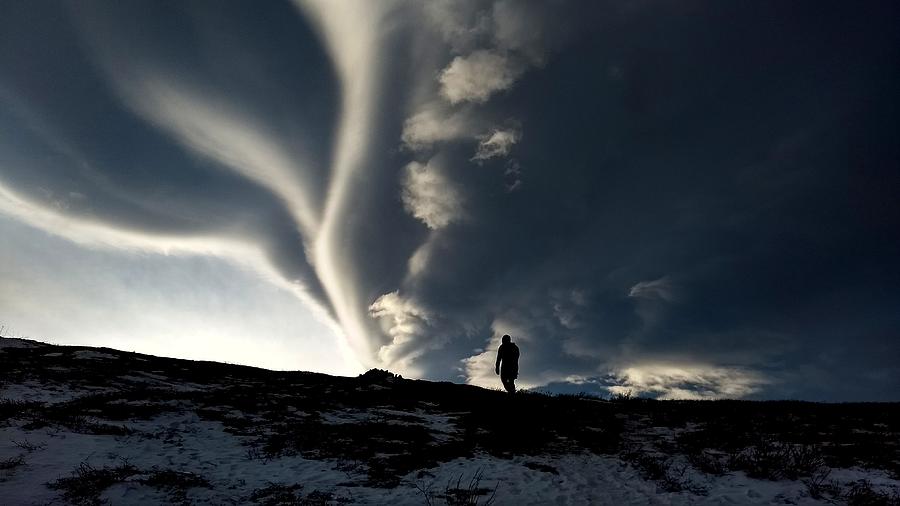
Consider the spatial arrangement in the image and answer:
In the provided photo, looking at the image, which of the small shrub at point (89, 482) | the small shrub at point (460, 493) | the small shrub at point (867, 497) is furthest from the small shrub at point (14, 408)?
the small shrub at point (867, 497)

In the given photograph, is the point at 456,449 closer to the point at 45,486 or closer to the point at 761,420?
the point at 45,486

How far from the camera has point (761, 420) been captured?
17594 mm

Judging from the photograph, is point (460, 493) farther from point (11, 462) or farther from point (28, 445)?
point (28, 445)

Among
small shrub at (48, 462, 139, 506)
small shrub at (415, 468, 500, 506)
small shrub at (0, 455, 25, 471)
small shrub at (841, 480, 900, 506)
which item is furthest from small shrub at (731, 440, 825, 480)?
small shrub at (0, 455, 25, 471)

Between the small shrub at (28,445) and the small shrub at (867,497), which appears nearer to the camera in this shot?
the small shrub at (867,497)

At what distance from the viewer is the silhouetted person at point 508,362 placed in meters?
24.0

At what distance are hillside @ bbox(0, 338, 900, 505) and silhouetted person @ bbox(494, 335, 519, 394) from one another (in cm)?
160

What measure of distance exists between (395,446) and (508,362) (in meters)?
10.3

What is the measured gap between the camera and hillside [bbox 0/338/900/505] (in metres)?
10.7

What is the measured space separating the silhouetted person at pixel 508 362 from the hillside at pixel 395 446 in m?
1.60

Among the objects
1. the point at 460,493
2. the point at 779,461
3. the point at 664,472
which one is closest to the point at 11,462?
the point at 460,493

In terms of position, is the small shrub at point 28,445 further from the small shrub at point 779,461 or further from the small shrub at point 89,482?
the small shrub at point 779,461

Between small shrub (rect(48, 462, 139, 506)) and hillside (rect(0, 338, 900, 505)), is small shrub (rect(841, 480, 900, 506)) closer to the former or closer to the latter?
hillside (rect(0, 338, 900, 505))

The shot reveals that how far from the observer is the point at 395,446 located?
1483 cm
